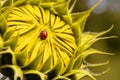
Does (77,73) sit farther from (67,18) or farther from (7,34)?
(7,34)

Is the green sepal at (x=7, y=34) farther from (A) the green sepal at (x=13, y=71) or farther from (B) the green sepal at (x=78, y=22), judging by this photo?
(B) the green sepal at (x=78, y=22)

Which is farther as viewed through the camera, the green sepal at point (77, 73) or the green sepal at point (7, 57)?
the green sepal at point (77, 73)

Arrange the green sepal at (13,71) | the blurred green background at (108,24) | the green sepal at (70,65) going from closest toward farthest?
the green sepal at (13,71) < the green sepal at (70,65) < the blurred green background at (108,24)

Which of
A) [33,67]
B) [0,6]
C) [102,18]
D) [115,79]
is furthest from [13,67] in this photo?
[102,18]

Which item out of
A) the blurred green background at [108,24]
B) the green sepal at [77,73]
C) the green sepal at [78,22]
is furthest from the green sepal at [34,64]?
the blurred green background at [108,24]

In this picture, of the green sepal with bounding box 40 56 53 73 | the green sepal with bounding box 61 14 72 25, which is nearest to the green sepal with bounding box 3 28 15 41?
the green sepal with bounding box 40 56 53 73

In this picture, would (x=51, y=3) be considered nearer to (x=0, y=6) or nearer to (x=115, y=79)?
(x=0, y=6)

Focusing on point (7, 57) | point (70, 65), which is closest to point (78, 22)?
point (70, 65)
